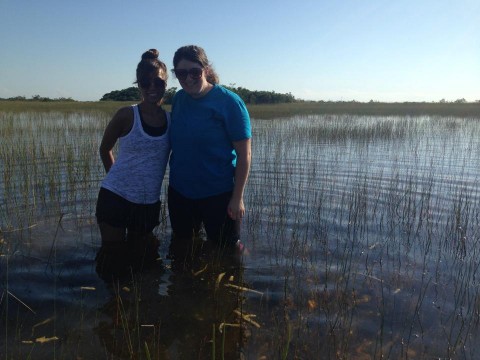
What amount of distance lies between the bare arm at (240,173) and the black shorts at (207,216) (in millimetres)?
137

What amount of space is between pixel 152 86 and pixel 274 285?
7.45 feet

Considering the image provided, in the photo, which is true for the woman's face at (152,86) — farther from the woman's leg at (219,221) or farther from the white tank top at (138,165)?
the woman's leg at (219,221)

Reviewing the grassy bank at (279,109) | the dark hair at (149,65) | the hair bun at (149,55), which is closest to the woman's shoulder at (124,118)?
the dark hair at (149,65)

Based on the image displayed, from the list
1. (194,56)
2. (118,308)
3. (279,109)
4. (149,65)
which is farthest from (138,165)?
(279,109)

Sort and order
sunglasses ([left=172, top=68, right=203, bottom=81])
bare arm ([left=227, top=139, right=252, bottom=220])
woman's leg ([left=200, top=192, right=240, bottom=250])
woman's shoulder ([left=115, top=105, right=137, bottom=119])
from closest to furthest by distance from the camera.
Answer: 1. sunglasses ([left=172, top=68, right=203, bottom=81])
2. bare arm ([left=227, top=139, right=252, bottom=220])
3. woman's shoulder ([left=115, top=105, right=137, bottom=119])
4. woman's leg ([left=200, top=192, right=240, bottom=250])

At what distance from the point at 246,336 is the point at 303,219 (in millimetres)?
3279

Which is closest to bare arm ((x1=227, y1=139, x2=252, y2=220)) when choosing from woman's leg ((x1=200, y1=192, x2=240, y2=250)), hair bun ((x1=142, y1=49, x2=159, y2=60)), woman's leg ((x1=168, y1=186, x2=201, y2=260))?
woman's leg ((x1=200, y1=192, x2=240, y2=250))

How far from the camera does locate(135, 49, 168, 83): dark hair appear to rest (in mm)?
3697

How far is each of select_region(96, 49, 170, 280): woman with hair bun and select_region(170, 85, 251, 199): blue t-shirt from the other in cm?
17

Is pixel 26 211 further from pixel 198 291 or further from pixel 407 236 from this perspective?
pixel 407 236

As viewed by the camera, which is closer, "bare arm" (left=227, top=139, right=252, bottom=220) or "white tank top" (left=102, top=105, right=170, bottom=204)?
"bare arm" (left=227, top=139, right=252, bottom=220)

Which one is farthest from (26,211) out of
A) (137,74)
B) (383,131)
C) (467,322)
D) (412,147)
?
(383,131)

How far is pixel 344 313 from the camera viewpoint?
365 cm

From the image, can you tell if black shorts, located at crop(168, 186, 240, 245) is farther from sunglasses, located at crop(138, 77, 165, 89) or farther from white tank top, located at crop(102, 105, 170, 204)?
sunglasses, located at crop(138, 77, 165, 89)
